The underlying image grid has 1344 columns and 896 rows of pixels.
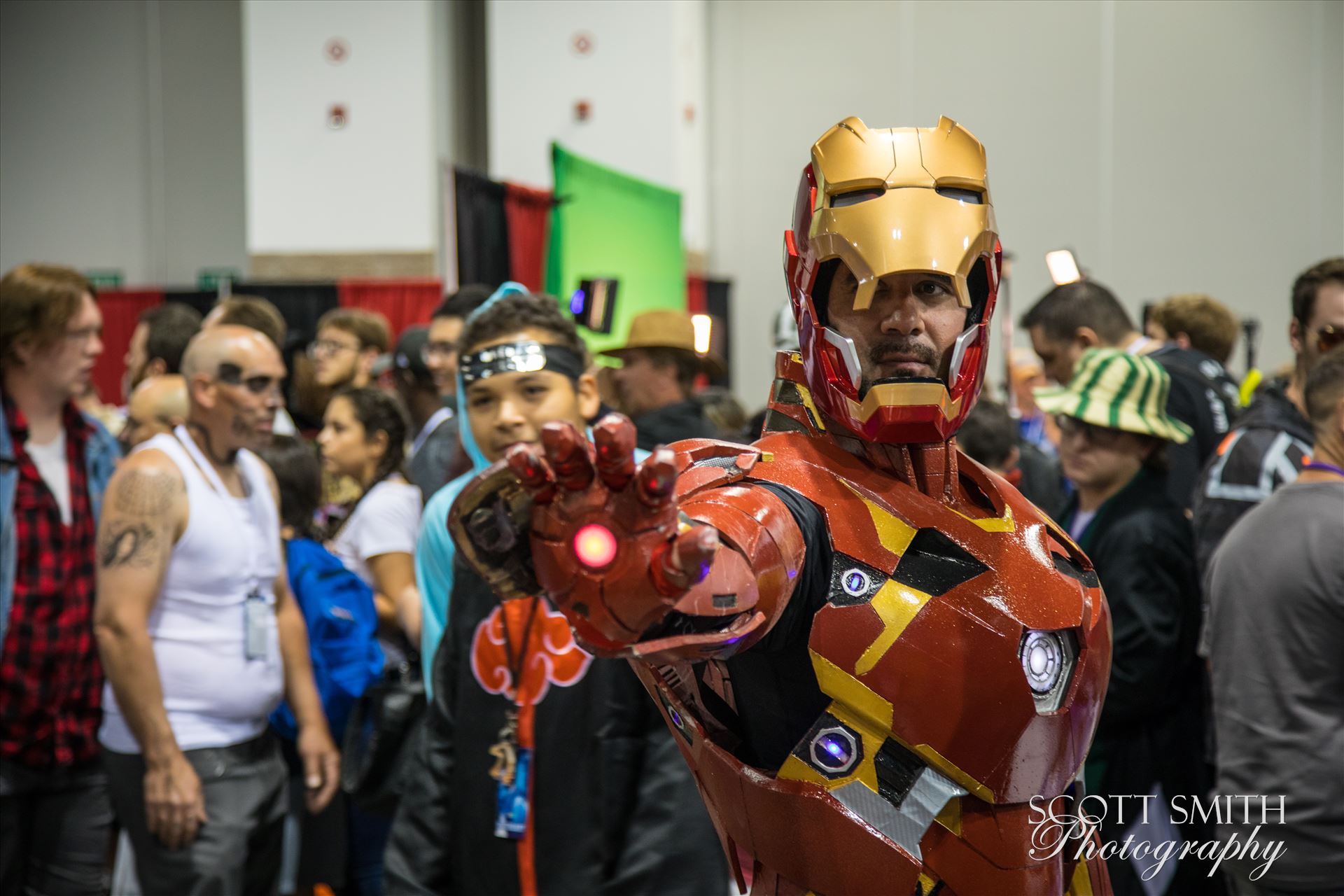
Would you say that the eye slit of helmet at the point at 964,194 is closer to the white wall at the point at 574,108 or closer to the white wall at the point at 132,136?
the white wall at the point at 574,108

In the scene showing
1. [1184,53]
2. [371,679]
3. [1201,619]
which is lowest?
[371,679]

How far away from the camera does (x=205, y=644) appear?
335 cm

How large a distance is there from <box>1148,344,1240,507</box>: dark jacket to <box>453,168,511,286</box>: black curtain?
193 inches

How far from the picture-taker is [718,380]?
12.0 meters

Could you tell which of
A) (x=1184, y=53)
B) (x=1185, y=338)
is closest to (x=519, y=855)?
(x=1184, y=53)

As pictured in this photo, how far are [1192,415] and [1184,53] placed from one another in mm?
1183

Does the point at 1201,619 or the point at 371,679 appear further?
the point at 371,679

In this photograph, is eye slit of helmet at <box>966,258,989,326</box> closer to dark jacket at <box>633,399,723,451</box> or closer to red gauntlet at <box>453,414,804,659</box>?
red gauntlet at <box>453,414,804,659</box>

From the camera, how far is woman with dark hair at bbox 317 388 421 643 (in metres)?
4.11

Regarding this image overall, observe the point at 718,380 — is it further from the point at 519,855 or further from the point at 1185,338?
the point at 519,855

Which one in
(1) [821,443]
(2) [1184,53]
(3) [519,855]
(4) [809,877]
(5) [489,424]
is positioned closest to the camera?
(4) [809,877]

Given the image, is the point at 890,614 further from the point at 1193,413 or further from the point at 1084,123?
the point at 1084,123

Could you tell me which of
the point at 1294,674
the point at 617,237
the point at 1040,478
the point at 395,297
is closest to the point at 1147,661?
the point at 1294,674

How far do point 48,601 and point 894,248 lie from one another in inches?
104
